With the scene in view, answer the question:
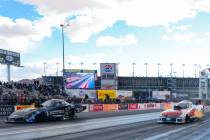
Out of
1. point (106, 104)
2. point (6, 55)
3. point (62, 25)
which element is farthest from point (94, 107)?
point (6, 55)

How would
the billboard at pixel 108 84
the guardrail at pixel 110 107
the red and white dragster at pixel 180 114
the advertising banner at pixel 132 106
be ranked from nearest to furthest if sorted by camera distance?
the red and white dragster at pixel 180 114 < the guardrail at pixel 110 107 < the advertising banner at pixel 132 106 < the billboard at pixel 108 84

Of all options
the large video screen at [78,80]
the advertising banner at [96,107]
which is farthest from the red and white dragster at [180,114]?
the large video screen at [78,80]

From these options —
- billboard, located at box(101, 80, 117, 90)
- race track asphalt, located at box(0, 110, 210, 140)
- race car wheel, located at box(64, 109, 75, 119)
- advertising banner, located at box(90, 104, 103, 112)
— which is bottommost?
advertising banner, located at box(90, 104, 103, 112)

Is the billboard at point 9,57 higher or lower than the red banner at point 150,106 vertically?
higher

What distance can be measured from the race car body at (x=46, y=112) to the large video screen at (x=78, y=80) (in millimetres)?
33369

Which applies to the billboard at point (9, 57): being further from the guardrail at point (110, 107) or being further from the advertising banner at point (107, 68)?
the advertising banner at point (107, 68)

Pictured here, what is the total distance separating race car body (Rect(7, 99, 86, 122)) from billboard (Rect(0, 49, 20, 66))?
29.9 m

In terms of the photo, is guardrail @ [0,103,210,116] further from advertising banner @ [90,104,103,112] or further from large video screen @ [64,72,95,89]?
large video screen @ [64,72,95,89]

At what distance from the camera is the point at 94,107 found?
51406mm

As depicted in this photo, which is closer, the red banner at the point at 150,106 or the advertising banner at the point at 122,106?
the advertising banner at the point at 122,106

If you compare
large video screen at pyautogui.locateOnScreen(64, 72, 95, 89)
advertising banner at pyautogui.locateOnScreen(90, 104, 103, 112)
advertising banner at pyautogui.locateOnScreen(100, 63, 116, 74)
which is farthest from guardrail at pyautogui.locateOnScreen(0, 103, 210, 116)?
advertising banner at pyautogui.locateOnScreen(100, 63, 116, 74)

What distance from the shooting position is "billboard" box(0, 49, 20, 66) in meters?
58.8

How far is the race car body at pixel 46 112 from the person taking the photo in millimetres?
25456

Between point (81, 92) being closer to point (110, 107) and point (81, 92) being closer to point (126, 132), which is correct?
point (110, 107)
